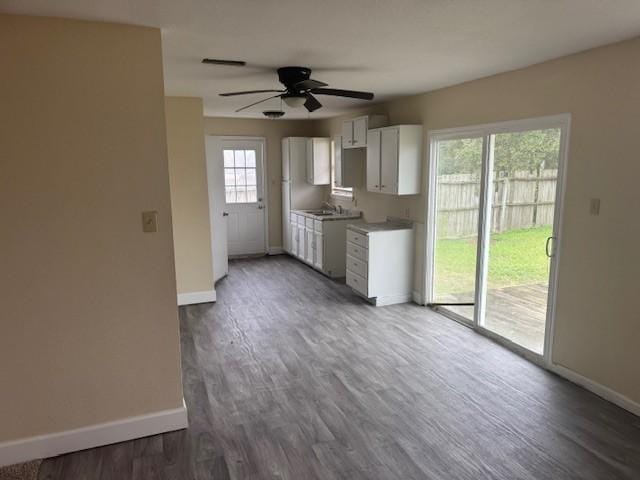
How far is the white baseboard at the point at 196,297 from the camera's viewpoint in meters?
5.27

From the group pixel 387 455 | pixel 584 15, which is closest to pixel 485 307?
pixel 387 455

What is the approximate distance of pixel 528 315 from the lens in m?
3.90

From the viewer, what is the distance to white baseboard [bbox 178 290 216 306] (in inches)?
207

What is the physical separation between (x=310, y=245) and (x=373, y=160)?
6.32ft

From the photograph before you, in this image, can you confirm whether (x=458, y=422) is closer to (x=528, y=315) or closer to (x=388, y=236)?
(x=528, y=315)

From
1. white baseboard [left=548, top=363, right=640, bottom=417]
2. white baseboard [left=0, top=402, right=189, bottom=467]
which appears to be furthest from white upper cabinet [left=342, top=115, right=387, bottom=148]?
white baseboard [left=0, top=402, right=189, bottom=467]

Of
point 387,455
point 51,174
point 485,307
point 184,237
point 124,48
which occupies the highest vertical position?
point 124,48

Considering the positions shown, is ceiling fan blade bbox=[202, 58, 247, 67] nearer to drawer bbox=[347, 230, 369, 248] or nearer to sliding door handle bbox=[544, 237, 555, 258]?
drawer bbox=[347, 230, 369, 248]

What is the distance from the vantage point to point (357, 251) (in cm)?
532

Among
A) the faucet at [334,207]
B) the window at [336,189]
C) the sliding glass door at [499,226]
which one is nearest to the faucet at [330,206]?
the faucet at [334,207]

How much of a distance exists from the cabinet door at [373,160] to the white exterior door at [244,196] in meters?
2.80

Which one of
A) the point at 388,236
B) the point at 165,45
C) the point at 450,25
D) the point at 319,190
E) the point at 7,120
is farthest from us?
the point at 319,190

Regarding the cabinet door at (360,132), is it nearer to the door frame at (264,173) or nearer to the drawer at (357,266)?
the drawer at (357,266)

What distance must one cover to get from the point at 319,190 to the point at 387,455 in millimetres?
5640
